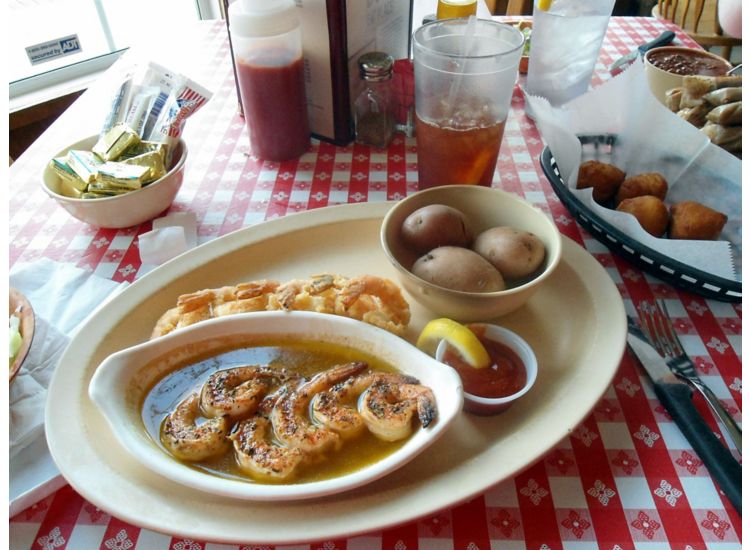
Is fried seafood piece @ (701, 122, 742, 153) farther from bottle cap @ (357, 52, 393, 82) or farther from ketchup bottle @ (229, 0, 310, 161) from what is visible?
ketchup bottle @ (229, 0, 310, 161)

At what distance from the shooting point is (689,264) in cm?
103

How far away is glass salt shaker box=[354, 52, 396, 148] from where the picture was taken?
1.46 metres

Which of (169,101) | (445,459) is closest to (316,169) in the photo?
(169,101)

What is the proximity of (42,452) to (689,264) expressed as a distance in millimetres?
1215

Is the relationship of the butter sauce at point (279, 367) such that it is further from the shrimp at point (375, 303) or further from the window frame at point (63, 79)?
the window frame at point (63, 79)

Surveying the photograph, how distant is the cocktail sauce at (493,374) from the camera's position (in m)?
0.85

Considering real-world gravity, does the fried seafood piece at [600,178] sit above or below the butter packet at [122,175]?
below

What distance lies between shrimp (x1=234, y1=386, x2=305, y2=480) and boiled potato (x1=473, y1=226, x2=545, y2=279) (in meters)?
0.51

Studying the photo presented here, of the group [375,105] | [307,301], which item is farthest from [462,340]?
[375,105]

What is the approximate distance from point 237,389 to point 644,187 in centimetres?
103

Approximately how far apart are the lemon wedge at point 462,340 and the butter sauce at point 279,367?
0.32 feet

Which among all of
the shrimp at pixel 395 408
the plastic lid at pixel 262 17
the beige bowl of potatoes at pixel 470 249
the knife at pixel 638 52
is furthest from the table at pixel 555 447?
the knife at pixel 638 52

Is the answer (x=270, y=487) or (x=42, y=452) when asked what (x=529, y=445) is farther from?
(x=42, y=452)

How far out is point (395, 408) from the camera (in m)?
0.78
